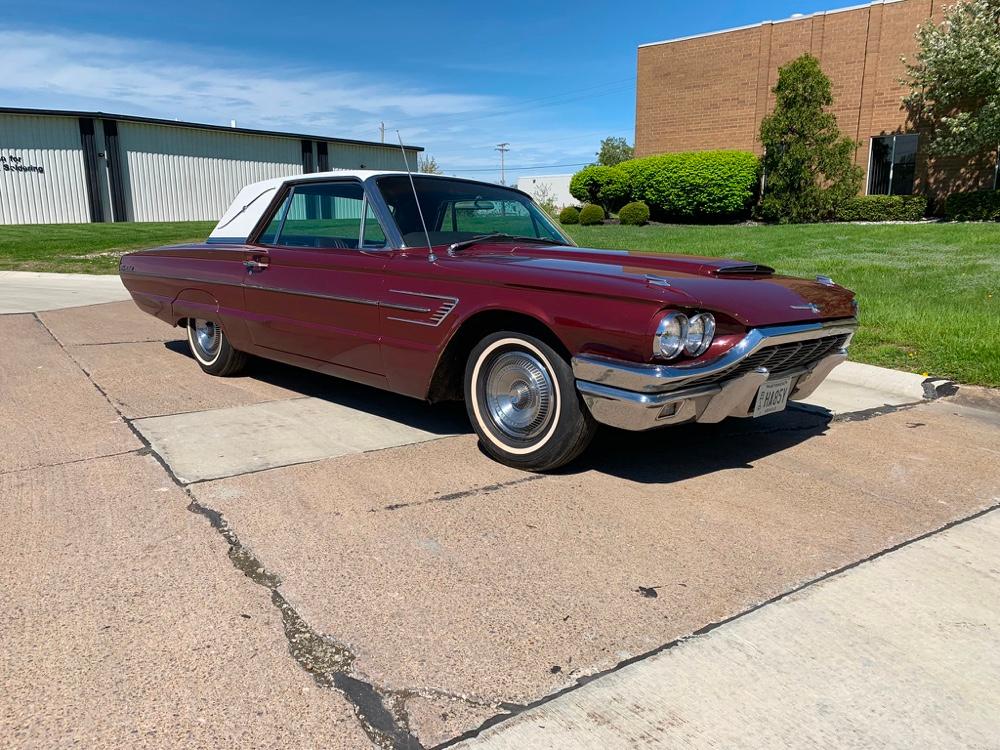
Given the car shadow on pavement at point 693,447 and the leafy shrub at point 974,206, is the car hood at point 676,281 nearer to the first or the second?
the car shadow on pavement at point 693,447

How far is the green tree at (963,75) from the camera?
1927cm

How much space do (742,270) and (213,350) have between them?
159 inches

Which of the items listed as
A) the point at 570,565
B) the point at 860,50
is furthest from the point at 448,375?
the point at 860,50

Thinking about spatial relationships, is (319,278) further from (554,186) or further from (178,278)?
(554,186)

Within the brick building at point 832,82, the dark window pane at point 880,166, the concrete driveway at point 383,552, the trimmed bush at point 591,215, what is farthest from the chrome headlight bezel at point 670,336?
the dark window pane at point 880,166

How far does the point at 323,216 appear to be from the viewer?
502 centimetres

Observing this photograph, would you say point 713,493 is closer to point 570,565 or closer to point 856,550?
point 856,550

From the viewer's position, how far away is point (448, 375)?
4258mm

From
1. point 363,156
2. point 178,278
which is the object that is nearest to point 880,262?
point 178,278

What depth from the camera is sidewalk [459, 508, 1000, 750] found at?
2.05 meters

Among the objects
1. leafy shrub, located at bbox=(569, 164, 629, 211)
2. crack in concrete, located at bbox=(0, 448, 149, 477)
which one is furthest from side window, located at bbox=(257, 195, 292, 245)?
leafy shrub, located at bbox=(569, 164, 629, 211)

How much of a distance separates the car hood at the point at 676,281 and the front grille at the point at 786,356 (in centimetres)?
13

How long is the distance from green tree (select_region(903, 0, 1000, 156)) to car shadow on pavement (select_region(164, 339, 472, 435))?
1992 centimetres

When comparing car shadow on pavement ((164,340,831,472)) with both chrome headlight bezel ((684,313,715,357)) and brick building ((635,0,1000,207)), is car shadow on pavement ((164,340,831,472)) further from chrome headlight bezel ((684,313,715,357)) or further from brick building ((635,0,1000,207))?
brick building ((635,0,1000,207))
